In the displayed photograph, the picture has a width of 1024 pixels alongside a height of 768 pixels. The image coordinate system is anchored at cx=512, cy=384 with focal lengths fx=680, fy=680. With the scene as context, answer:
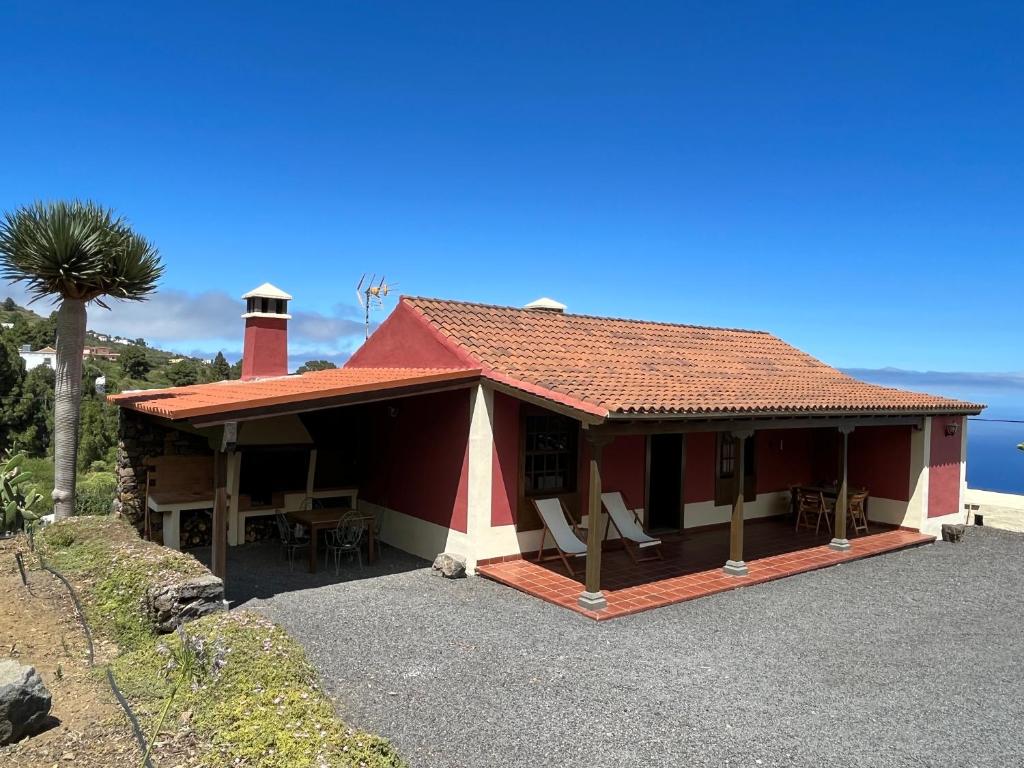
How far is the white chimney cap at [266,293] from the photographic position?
1481cm

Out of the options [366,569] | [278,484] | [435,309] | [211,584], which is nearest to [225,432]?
[211,584]

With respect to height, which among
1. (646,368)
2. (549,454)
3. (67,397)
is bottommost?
(549,454)

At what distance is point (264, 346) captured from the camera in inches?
592

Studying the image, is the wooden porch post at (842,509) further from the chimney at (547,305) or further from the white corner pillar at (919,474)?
the chimney at (547,305)

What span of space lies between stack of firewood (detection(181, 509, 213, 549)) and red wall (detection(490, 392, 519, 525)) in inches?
195

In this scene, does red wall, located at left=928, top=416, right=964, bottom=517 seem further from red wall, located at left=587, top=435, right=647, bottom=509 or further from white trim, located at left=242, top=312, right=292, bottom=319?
white trim, located at left=242, top=312, right=292, bottom=319

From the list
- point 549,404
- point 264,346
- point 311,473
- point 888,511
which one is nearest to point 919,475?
point 888,511

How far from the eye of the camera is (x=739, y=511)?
959 centimetres

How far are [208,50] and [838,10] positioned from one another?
11.3 meters

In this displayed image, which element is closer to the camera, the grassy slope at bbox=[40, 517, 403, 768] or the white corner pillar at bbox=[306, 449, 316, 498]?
the grassy slope at bbox=[40, 517, 403, 768]

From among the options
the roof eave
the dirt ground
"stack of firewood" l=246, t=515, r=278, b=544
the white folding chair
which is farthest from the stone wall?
the roof eave

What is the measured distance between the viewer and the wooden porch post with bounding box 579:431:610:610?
7996 millimetres

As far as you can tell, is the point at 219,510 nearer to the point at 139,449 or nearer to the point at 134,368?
the point at 139,449

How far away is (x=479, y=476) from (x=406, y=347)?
3.27 meters
